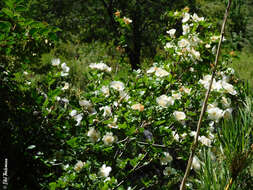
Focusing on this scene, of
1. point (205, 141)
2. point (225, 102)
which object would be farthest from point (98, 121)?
point (225, 102)

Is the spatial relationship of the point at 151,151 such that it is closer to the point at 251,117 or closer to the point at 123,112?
the point at 123,112

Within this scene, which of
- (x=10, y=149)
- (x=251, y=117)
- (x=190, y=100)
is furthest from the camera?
(x=190, y=100)

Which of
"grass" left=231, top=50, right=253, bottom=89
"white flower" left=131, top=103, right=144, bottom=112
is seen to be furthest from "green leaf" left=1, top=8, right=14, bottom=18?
"grass" left=231, top=50, right=253, bottom=89

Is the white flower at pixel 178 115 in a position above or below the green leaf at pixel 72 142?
above

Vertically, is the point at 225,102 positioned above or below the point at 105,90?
below

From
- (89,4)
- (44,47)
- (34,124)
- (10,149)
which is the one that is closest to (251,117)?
(34,124)

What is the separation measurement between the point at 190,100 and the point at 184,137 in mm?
286

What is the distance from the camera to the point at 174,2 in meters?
→ 6.31

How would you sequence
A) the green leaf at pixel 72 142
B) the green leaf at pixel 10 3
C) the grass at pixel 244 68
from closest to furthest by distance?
1. the green leaf at pixel 10 3
2. the green leaf at pixel 72 142
3. the grass at pixel 244 68

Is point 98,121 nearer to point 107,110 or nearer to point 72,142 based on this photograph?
point 107,110

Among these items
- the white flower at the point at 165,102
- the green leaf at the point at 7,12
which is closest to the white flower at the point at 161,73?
the white flower at the point at 165,102

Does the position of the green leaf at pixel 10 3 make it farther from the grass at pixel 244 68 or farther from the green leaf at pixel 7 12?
the grass at pixel 244 68

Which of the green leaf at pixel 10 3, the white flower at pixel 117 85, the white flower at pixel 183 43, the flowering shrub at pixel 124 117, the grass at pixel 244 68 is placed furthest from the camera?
the grass at pixel 244 68

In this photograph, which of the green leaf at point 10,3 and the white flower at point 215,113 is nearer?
the green leaf at point 10,3
